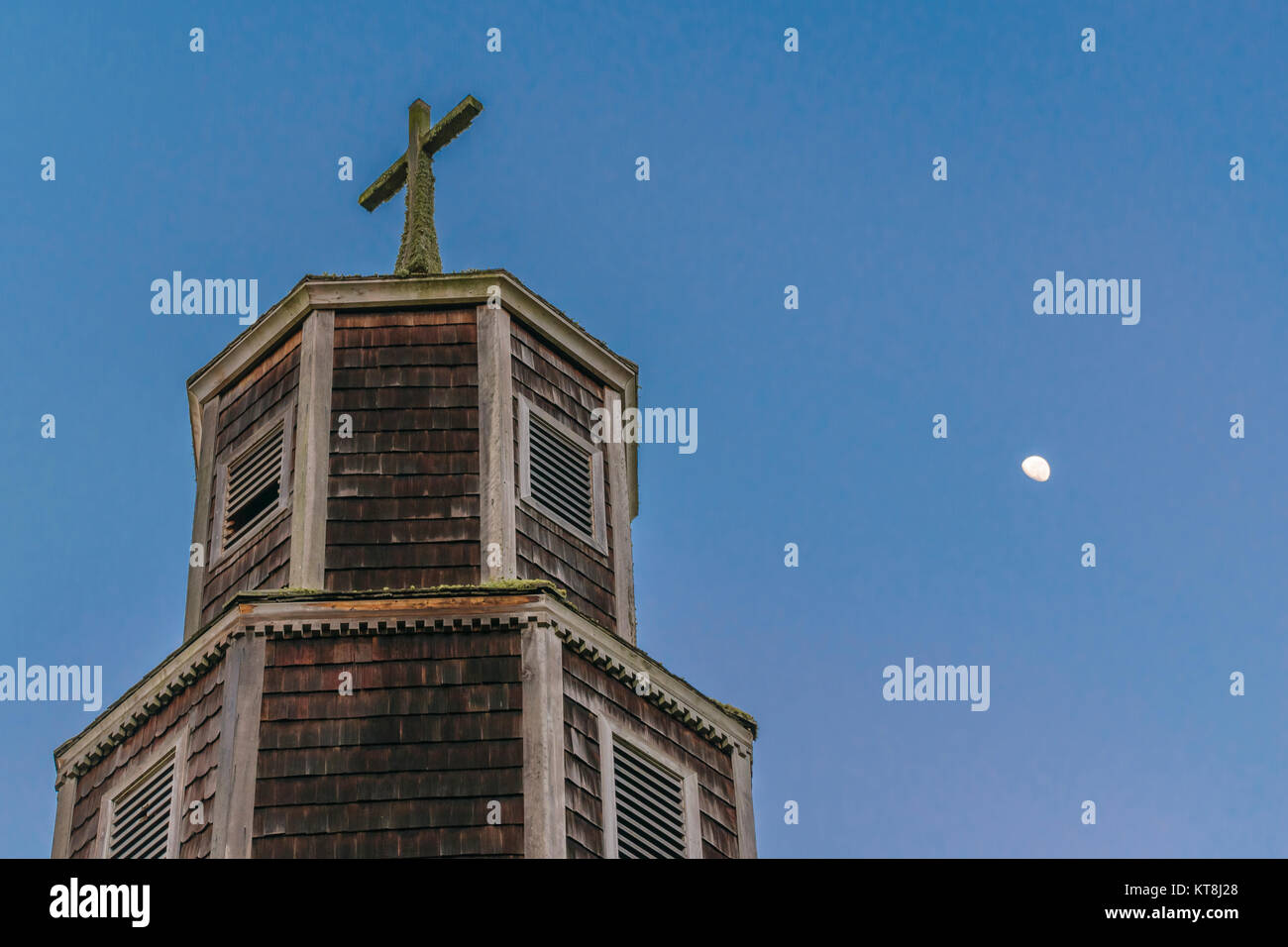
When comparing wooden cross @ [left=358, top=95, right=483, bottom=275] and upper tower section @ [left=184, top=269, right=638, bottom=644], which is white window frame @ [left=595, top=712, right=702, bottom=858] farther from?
wooden cross @ [left=358, top=95, right=483, bottom=275]

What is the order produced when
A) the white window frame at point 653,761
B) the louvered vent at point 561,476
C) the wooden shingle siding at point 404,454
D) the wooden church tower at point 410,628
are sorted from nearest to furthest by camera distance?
1. the wooden church tower at point 410,628
2. the white window frame at point 653,761
3. the wooden shingle siding at point 404,454
4. the louvered vent at point 561,476

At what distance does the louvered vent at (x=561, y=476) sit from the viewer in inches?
914

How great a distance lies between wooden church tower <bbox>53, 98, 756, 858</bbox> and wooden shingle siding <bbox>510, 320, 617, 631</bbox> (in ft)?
0.11

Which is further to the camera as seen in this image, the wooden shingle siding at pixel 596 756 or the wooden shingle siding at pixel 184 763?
the wooden shingle siding at pixel 596 756

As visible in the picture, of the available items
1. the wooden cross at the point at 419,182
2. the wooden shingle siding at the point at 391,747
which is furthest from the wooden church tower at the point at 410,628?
the wooden cross at the point at 419,182

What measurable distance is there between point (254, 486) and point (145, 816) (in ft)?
12.9

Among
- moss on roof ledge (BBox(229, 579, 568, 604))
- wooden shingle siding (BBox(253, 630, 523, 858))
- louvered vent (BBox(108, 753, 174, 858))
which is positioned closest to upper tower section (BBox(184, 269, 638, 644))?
moss on roof ledge (BBox(229, 579, 568, 604))

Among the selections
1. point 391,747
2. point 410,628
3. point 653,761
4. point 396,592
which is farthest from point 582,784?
point 396,592

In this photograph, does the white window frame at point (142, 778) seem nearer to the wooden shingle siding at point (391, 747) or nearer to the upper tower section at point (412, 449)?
the wooden shingle siding at point (391, 747)

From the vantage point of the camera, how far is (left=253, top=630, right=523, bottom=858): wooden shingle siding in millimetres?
19562

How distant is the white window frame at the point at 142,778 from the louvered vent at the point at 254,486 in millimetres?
2755

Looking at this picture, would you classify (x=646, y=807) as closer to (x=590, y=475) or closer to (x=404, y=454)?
(x=590, y=475)
